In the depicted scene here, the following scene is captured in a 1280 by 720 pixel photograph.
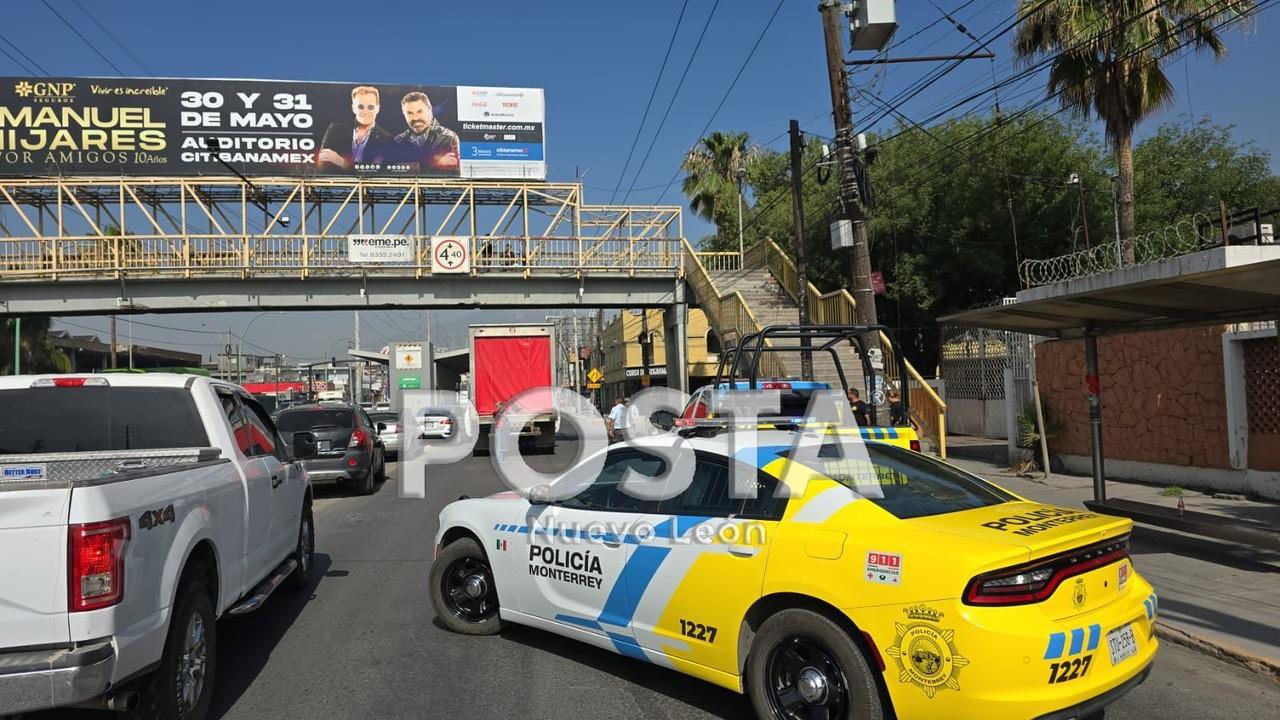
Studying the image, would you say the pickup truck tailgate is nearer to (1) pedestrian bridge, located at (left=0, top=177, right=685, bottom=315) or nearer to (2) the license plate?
(2) the license plate

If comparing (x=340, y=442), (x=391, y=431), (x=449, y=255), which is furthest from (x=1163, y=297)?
(x=449, y=255)

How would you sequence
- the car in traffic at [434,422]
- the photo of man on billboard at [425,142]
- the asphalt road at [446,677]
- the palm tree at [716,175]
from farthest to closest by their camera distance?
the palm tree at [716,175], the photo of man on billboard at [425,142], the car in traffic at [434,422], the asphalt road at [446,677]

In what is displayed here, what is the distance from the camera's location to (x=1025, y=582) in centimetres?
351

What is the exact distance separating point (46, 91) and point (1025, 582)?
3751 centimetres

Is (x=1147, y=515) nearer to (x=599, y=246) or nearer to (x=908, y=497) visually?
(x=908, y=497)

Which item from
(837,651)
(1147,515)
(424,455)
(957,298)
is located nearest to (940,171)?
(957,298)

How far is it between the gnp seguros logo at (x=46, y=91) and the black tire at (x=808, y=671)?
36.2m

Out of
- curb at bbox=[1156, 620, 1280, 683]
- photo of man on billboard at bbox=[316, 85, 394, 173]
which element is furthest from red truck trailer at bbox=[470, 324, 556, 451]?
curb at bbox=[1156, 620, 1280, 683]

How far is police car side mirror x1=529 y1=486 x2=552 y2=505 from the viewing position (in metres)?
5.48

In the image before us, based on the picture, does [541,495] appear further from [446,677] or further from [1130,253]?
[1130,253]

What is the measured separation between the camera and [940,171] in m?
25.5

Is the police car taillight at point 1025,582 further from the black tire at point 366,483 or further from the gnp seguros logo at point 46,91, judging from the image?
the gnp seguros logo at point 46,91

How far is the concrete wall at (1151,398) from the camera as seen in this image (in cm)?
1141

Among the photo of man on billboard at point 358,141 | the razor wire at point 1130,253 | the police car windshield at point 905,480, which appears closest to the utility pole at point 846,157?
the razor wire at point 1130,253
